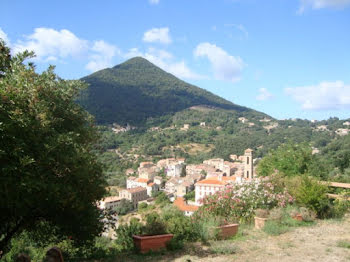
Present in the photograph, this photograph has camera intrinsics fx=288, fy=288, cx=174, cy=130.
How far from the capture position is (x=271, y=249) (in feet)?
16.9

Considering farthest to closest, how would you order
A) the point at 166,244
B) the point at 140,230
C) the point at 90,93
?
1. the point at 90,93
2. the point at 140,230
3. the point at 166,244

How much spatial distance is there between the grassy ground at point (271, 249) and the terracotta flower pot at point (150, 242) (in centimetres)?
19

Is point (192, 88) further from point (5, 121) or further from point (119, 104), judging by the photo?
point (5, 121)

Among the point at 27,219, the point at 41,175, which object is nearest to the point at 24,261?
the point at 41,175

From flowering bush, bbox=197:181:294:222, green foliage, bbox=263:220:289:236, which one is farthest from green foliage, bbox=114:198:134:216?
green foliage, bbox=263:220:289:236

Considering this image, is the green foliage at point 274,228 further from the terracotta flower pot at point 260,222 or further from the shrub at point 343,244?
the shrub at point 343,244

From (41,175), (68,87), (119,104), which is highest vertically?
(119,104)

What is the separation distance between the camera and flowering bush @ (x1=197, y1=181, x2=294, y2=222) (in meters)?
7.47

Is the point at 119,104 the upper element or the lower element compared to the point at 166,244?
upper

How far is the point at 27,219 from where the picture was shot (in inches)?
205

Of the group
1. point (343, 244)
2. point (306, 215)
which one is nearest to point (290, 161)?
point (306, 215)

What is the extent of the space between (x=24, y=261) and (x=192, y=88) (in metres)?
195

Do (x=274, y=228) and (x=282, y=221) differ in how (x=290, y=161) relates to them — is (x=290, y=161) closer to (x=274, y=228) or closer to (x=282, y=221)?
(x=282, y=221)

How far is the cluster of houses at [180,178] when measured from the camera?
180 feet
